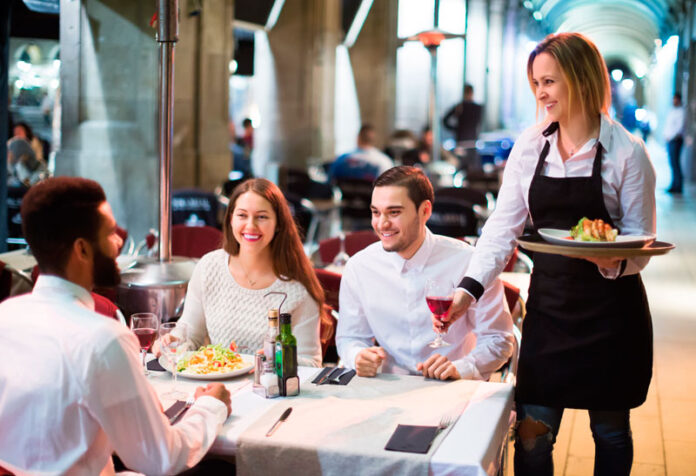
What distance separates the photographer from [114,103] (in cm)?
727

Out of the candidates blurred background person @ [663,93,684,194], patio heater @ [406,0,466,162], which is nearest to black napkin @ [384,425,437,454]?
patio heater @ [406,0,466,162]

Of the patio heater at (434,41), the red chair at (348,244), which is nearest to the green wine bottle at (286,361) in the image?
the red chair at (348,244)

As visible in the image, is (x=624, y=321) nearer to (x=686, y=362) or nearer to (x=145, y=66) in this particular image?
(x=686, y=362)

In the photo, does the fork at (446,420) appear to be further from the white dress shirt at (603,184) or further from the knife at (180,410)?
the knife at (180,410)

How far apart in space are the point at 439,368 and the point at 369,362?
21 cm

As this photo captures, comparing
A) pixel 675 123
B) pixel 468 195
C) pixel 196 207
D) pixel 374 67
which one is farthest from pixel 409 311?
pixel 675 123

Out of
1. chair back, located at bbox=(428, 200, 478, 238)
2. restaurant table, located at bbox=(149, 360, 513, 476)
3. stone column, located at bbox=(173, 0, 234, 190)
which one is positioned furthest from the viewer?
stone column, located at bbox=(173, 0, 234, 190)

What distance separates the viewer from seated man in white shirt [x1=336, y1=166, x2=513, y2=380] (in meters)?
2.83

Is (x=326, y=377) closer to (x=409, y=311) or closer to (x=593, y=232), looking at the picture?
(x=409, y=311)

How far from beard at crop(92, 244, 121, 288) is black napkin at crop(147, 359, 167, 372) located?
33.6 inches

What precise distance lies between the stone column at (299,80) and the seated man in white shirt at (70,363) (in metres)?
10.3

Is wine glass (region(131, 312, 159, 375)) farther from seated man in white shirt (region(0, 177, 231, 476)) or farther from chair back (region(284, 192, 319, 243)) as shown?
chair back (region(284, 192, 319, 243))

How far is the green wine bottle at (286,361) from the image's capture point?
2.26 meters

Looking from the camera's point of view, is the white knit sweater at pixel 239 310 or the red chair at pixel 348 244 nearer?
the white knit sweater at pixel 239 310
